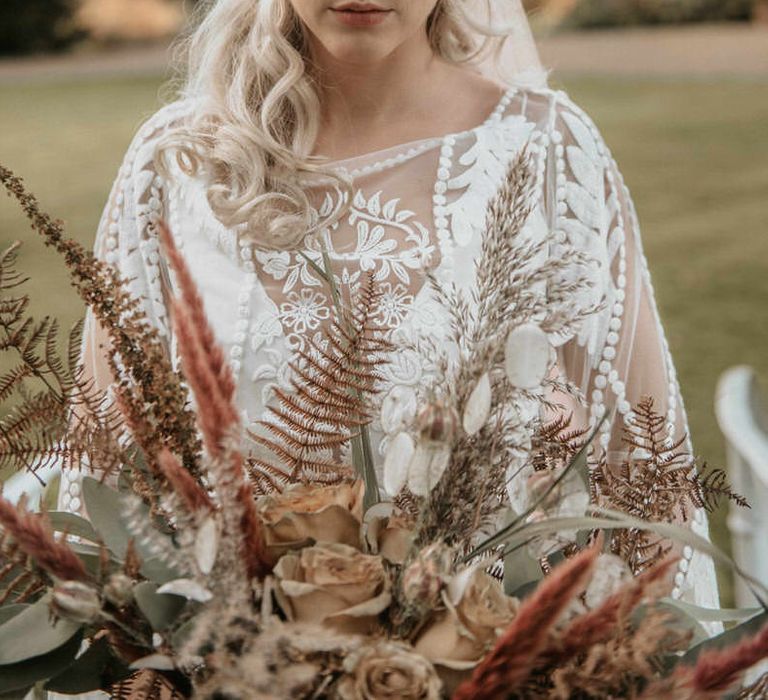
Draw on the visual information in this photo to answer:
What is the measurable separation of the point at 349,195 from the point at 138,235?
340 mm

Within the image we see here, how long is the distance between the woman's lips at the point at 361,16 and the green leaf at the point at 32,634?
3.17ft

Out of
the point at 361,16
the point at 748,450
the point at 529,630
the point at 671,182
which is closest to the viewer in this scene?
the point at 529,630

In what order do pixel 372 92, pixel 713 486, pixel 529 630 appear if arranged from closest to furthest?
pixel 529 630, pixel 713 486, pixel 372 92

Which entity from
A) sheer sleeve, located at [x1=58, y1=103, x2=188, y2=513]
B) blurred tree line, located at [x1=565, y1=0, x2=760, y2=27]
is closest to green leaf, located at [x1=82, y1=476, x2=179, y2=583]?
sheer sleeve, located at [x1=58, y1=103, x2=188, y2=513]

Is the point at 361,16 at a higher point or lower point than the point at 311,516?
higher

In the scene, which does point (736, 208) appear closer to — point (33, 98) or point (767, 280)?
point (767, 280)

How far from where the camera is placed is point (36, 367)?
0.96 meters

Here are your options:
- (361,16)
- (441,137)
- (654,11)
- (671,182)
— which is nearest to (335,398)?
(361,16)

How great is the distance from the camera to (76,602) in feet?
2.51

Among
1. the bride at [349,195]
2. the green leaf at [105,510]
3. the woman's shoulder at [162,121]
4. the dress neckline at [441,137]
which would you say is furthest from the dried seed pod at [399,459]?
the woman's shoulder at [162,121]

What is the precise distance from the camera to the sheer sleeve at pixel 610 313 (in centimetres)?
172

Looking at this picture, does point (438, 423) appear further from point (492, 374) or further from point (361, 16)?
point (361, 16)

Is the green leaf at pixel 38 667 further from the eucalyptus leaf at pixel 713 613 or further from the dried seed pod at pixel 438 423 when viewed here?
the eucalyptus leaf at pixel 713 613

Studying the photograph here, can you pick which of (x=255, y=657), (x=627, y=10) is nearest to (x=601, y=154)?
(x=255, y=657)
